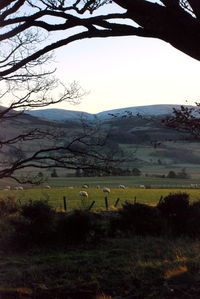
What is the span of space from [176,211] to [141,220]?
1.61 meters

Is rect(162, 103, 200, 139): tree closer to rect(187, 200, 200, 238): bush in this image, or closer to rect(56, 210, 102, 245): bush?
rect(56, 210, 102, 245): bush

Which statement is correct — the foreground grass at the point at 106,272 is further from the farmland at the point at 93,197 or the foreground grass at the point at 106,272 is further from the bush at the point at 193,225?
the farmland at the point at 93,197

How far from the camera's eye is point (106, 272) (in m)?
8.91

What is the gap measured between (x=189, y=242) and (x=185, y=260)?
4.49m

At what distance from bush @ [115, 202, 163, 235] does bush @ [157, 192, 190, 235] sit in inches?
24.0

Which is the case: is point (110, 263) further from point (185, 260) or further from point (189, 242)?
point (189, 242)

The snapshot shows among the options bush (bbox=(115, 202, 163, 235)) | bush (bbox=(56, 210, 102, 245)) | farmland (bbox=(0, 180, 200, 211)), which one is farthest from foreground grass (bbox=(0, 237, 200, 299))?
farmland (bbox=(0, 180, 200, 211))

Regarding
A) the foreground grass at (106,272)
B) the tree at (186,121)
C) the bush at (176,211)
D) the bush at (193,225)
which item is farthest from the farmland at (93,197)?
the tree at (186,121)

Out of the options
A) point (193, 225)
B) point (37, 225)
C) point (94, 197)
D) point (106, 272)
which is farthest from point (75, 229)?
point (94, 197)

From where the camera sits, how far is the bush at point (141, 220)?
50.3 ft

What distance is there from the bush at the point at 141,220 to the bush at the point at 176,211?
609 mm

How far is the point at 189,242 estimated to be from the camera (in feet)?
46.0

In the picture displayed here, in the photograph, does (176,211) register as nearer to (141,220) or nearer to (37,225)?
(141,220)

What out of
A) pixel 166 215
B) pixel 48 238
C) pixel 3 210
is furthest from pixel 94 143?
pixel 3 210
